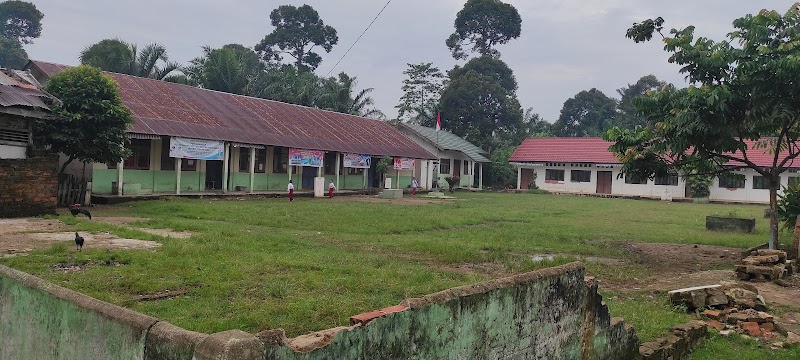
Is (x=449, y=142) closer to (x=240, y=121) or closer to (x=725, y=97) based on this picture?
(x=240, y=121)

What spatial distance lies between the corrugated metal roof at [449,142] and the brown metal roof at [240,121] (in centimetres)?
341

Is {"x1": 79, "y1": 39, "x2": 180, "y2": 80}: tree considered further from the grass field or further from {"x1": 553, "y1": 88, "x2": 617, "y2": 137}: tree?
{"x1": 553, "y1": 88, "x2": 617, "y2": 137}: tree

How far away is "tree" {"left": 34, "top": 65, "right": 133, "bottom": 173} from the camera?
16.3 meters

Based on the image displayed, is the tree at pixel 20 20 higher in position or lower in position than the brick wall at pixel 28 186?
higher

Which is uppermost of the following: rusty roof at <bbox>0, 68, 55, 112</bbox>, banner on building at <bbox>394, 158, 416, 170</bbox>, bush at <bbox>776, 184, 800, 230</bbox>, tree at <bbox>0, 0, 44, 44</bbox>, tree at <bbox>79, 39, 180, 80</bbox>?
tree at <bbox>0, 0, 44, 44</bbox>

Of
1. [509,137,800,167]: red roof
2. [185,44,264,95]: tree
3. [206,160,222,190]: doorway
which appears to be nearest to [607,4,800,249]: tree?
[206,160,222,190]: doorway

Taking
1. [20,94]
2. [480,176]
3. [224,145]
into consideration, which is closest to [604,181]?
[480,176]

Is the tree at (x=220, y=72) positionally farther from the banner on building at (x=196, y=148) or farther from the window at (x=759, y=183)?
the window at (x=759, y=183)

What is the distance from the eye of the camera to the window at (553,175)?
1677 inches

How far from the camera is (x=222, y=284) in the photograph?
716 cm

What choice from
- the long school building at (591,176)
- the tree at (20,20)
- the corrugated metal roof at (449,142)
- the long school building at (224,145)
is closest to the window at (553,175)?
the long school building at (591,176)

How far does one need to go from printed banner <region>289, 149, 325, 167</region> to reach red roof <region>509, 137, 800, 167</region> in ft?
66.0

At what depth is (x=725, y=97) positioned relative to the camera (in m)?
10.7

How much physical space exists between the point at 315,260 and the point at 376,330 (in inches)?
248
